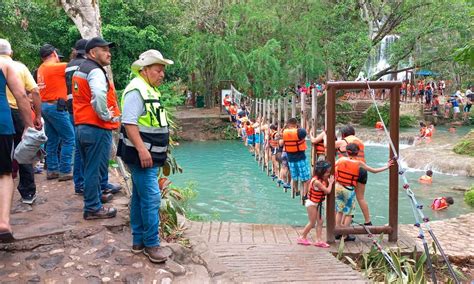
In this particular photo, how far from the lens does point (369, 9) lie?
18391mm

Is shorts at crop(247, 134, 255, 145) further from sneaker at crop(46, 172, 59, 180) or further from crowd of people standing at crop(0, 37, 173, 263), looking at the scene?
crowd of people standing at crop(0, 37, 173, 263)

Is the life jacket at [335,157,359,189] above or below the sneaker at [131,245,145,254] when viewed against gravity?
above

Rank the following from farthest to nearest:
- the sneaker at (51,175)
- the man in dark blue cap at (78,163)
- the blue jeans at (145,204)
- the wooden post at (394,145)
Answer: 1. the sneaker at (51,175)
2. the wooden post at (394,145)
3. the man in dark blue cap at (78,163)
4. the blue jeans at (145,204)

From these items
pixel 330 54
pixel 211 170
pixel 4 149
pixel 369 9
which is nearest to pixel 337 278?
pixel 4 149

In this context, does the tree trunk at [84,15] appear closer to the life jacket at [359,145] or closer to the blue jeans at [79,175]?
the blue jeans at [79,175]

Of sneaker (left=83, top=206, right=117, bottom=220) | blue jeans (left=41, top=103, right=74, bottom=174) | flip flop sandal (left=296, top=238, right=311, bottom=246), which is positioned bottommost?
flip flop sandal (left=296, top=238, right=311, bottom=246)

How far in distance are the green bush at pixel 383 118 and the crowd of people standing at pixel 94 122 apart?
17036 millimetres

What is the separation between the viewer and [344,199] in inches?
202

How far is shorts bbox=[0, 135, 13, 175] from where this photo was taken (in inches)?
127

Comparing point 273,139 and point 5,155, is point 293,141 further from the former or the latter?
point 5,155

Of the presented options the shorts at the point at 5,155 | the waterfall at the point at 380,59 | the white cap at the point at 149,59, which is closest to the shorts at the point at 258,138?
the white cap at the point at 149,59

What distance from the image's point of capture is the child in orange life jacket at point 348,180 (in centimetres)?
501

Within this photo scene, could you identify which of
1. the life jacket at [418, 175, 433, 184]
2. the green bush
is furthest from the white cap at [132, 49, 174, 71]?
the green bush

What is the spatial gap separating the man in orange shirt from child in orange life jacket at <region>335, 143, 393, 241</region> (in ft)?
8.96
